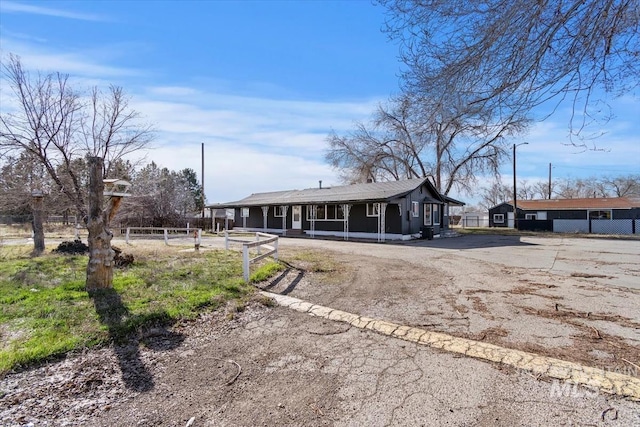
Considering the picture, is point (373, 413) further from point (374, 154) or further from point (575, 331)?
point (374, 154)

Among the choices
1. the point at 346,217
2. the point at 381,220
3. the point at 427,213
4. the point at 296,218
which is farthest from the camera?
the point at 296,218

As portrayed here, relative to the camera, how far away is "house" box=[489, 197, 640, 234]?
90.3ft

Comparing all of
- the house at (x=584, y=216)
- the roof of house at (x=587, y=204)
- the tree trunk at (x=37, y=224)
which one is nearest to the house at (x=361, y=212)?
the house at (x=584, y=216)

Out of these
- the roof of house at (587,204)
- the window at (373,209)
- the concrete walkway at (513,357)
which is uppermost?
the roof of house at (587,204)

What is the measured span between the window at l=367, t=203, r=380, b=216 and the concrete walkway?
602 inches

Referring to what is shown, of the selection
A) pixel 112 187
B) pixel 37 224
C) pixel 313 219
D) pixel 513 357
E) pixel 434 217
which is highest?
pixel 112 187

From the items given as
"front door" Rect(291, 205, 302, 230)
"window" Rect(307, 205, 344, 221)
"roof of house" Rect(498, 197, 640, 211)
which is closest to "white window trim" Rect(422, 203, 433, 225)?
"window" Rect(307, 205, 344, 221)

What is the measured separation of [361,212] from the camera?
20953 millimetres

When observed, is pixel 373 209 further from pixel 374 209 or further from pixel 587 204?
pixel 587 204

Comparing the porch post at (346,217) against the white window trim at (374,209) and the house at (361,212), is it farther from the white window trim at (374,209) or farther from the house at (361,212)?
the white window trim at (374,209)

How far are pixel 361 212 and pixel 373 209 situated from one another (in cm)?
86

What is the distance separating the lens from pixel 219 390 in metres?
3.13

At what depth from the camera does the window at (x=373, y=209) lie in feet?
66.1

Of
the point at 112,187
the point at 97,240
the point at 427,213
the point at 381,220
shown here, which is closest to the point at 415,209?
the point at 427,213
